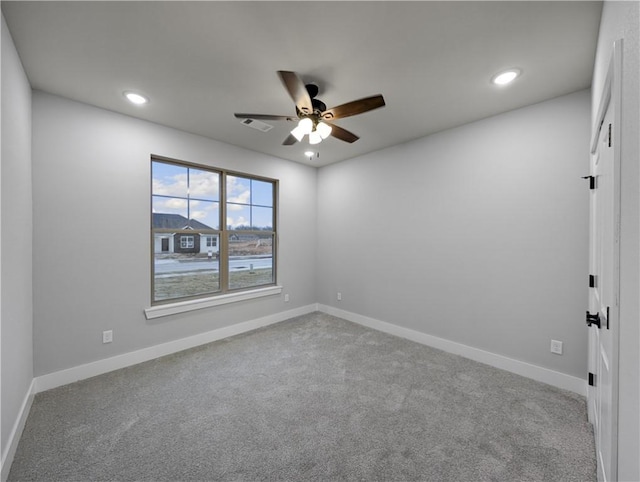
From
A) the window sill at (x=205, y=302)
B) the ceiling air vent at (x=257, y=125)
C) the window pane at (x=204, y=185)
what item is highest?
the ceiling air vent at (x=257, y=125)

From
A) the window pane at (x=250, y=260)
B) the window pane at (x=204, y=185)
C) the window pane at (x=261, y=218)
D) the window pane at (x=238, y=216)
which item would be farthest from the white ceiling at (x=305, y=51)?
the window pane at (x=250, y=260)

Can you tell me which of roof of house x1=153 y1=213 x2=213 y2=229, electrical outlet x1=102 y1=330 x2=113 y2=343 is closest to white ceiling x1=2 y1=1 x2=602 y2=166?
roof of house x1=153 y1=213 x2=213 y2=229

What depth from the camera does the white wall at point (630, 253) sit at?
2.78ft

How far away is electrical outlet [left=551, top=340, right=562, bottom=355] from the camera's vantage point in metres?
2.47

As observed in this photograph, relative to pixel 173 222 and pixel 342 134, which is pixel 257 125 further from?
pixel 173 222

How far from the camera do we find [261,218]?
4324 mm

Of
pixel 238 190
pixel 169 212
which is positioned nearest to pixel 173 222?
pixel 169 212

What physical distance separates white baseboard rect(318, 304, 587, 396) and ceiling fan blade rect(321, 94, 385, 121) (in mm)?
2766

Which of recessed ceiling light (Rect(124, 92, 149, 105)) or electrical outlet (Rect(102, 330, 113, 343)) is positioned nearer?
recessed ceiling light (Rect(124, 92, 149, 105))

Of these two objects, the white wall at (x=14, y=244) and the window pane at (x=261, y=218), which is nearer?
the white wall at (x=14, y=244)

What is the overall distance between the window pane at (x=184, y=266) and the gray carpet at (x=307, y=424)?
33.0 inches

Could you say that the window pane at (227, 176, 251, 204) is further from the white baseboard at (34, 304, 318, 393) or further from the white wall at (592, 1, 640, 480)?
the white wall at (592, 1, 640, 480)

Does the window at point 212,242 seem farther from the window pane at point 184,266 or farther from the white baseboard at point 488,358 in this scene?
the white baseboard at point 488,358

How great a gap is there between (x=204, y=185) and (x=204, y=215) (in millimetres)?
405
